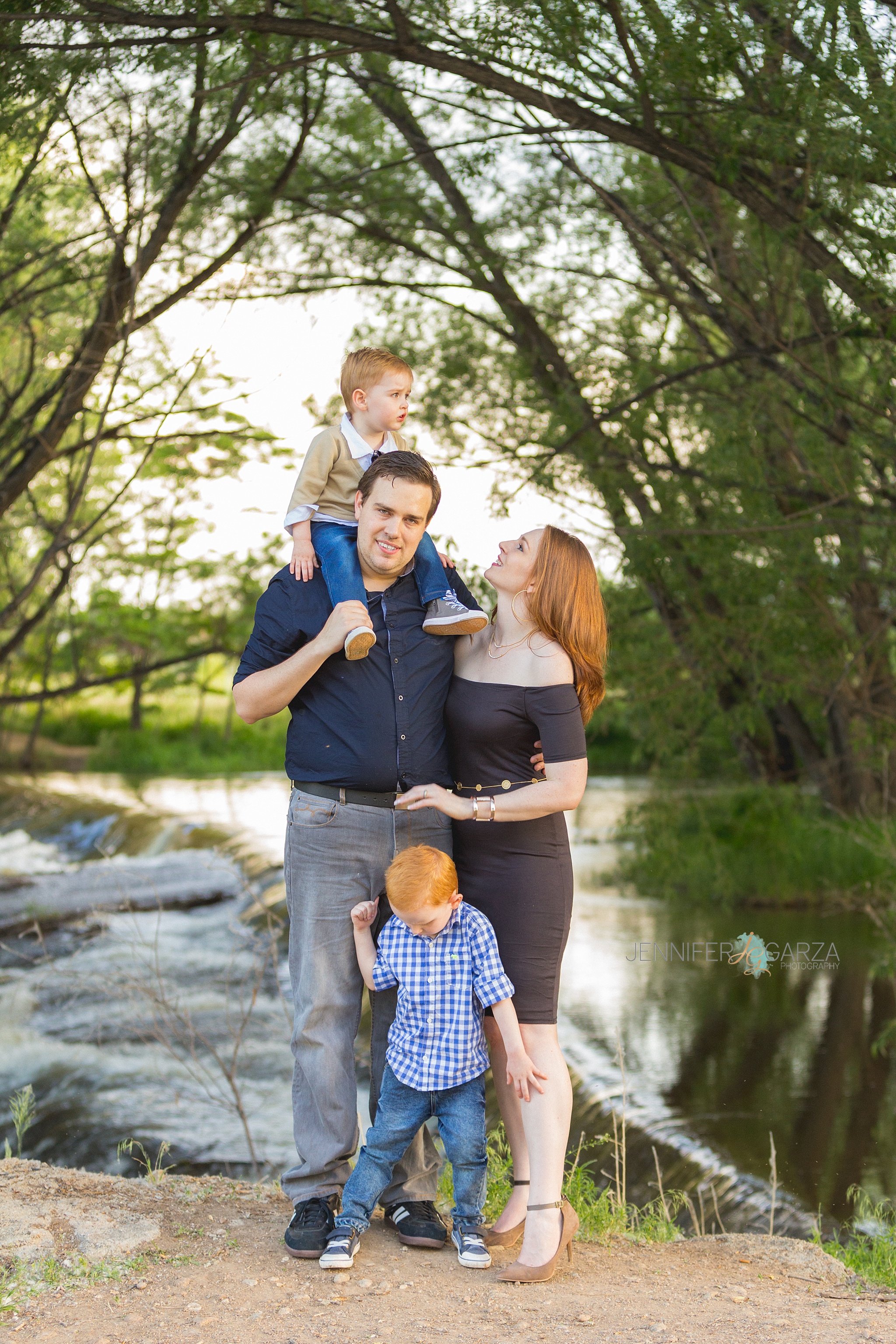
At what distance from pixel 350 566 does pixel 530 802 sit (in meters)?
0.76

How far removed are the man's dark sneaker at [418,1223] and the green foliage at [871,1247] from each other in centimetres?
118

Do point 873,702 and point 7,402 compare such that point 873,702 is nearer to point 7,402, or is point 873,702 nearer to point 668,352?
point 668,352

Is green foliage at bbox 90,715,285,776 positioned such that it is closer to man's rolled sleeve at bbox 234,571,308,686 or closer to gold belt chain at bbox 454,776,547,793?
man's rolled sleeve at bbox 234,571,308,686

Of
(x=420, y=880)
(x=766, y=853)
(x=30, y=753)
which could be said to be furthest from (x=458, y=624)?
(x=30, y=753)

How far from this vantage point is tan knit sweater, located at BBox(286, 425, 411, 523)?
10.6ft

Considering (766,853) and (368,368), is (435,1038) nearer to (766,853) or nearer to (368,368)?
(368,368)

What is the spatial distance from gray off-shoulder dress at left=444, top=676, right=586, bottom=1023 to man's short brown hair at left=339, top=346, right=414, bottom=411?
885mm

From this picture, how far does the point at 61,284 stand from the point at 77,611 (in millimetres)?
12024

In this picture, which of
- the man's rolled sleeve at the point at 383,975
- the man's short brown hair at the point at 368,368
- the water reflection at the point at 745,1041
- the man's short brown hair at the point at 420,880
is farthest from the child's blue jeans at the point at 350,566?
the water reflection at the point at 745,1041

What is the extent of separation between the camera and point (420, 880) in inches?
111

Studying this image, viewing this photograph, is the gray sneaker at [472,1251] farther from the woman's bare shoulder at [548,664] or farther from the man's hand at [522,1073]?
the woman's bare shoulder at [548,664]

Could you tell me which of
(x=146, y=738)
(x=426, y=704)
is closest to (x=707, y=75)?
(x=426, y=704)

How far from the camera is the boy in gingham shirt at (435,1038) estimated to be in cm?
286

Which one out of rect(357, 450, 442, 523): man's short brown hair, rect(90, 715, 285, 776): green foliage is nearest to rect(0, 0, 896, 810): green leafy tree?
rect(357, 450, 442, 523): man's short brown hair
